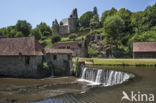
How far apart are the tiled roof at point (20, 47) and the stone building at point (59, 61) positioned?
174cm

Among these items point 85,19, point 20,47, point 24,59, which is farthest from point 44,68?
point 85,19

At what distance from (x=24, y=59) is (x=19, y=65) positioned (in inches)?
52.3

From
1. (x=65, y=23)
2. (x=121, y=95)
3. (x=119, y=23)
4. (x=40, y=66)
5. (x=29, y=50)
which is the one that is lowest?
(x=121, y=95)

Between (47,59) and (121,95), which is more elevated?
(47,59)

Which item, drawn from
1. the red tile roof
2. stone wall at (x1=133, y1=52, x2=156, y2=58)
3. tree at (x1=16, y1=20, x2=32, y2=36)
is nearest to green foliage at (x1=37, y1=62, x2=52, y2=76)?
the red tile roof

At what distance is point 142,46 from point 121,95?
34.6 meters

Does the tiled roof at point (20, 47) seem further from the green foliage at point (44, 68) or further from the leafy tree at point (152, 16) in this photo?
the leafy tree at point (152, 16)

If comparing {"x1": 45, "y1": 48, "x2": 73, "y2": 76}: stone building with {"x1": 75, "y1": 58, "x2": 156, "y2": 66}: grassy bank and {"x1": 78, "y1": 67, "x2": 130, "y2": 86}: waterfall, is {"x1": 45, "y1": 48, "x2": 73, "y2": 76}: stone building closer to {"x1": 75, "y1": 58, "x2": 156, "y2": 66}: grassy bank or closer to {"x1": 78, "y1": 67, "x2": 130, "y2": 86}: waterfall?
{"x1": 78, "y1": 67, "x2": 130, "y2": 86}: waterfall

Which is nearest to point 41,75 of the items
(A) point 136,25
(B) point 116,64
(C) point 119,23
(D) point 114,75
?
(D) point 114,75

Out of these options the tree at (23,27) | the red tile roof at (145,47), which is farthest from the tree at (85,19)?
the red tile roof at (145,47)

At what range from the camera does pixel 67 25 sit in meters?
102

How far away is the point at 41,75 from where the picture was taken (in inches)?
904

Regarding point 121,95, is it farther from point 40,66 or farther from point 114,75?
point 40,66

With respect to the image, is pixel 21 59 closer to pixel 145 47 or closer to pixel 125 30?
pixel 145 47
